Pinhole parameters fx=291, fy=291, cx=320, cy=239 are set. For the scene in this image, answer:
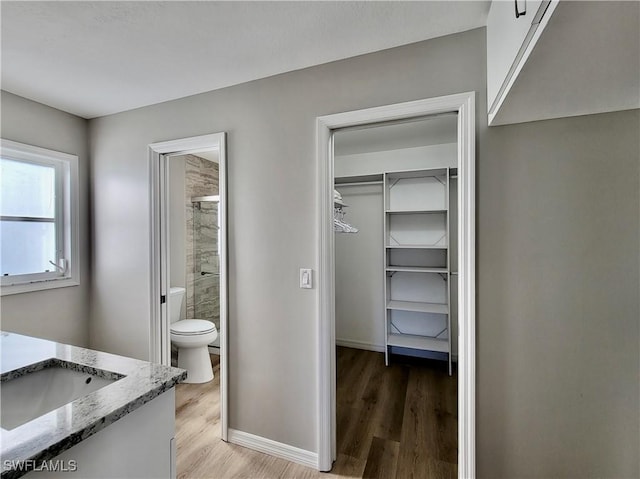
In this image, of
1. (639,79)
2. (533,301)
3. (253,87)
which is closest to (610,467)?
(533,301)

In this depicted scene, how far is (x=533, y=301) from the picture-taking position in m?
1.35

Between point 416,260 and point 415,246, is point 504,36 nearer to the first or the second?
point 415,246

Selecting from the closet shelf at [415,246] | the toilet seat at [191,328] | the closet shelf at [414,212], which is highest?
the closet shelf at [414,212]

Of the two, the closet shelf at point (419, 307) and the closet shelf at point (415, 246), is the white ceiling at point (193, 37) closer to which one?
the closet shelf at point (415, 246)

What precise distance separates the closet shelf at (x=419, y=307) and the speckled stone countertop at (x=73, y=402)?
8.30ft

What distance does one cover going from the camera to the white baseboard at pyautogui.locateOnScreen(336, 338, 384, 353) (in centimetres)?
349

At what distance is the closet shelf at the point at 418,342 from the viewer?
2963 millimetres

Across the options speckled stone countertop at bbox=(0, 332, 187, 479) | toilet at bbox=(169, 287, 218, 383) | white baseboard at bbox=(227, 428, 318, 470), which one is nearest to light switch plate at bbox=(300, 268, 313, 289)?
speckled stone countertop at bbox=(0, 332, 187, 479)

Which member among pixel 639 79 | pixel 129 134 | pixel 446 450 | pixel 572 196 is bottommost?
pixel 446 450

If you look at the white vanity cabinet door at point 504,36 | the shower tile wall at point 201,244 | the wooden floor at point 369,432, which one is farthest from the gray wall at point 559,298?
the shower tile wall at point 201,244

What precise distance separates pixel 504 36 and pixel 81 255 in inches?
125

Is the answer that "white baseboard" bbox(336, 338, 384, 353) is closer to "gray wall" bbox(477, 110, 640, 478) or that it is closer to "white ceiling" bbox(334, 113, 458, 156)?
"gray wall" bbox(477, 110, 640, 478)

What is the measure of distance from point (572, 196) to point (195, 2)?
1871mm

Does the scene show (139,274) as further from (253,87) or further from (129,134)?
(253,87)
